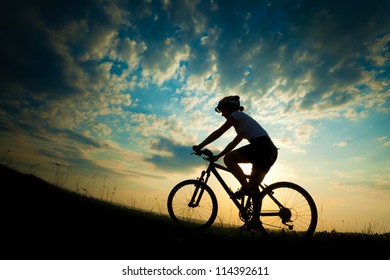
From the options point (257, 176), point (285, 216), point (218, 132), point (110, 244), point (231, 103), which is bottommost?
point (110, 244)

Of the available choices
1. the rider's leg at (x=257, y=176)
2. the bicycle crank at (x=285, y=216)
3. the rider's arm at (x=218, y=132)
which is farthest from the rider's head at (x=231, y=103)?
the bicycle crank at (x=285, y=216)

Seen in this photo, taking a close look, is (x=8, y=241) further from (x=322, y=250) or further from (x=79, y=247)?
(x=322, y=250)

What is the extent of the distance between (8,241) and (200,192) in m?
4.65

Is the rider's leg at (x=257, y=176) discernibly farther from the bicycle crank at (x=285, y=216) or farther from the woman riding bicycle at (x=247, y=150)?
the bicycle crank at (x=285, y=216)

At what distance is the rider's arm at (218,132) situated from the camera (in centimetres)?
626

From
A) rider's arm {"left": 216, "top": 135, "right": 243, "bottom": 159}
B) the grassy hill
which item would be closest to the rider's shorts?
rider's arm {"left": 216, "top": 135, "right": 243, "bottom": 159}

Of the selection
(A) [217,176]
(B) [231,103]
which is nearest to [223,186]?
(A) [217,176]

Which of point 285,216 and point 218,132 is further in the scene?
point 218,132

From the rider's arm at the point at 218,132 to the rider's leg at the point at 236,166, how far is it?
567mm

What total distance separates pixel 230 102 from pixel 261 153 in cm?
161

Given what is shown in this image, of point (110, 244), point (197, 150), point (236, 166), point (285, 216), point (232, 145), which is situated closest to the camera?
point (110, 244)

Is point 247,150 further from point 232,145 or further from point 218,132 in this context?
point 218,132

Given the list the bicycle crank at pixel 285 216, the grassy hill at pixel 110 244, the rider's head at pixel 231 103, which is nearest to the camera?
the grassy hill at pixel 110 244

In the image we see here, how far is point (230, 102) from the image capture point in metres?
6.63
